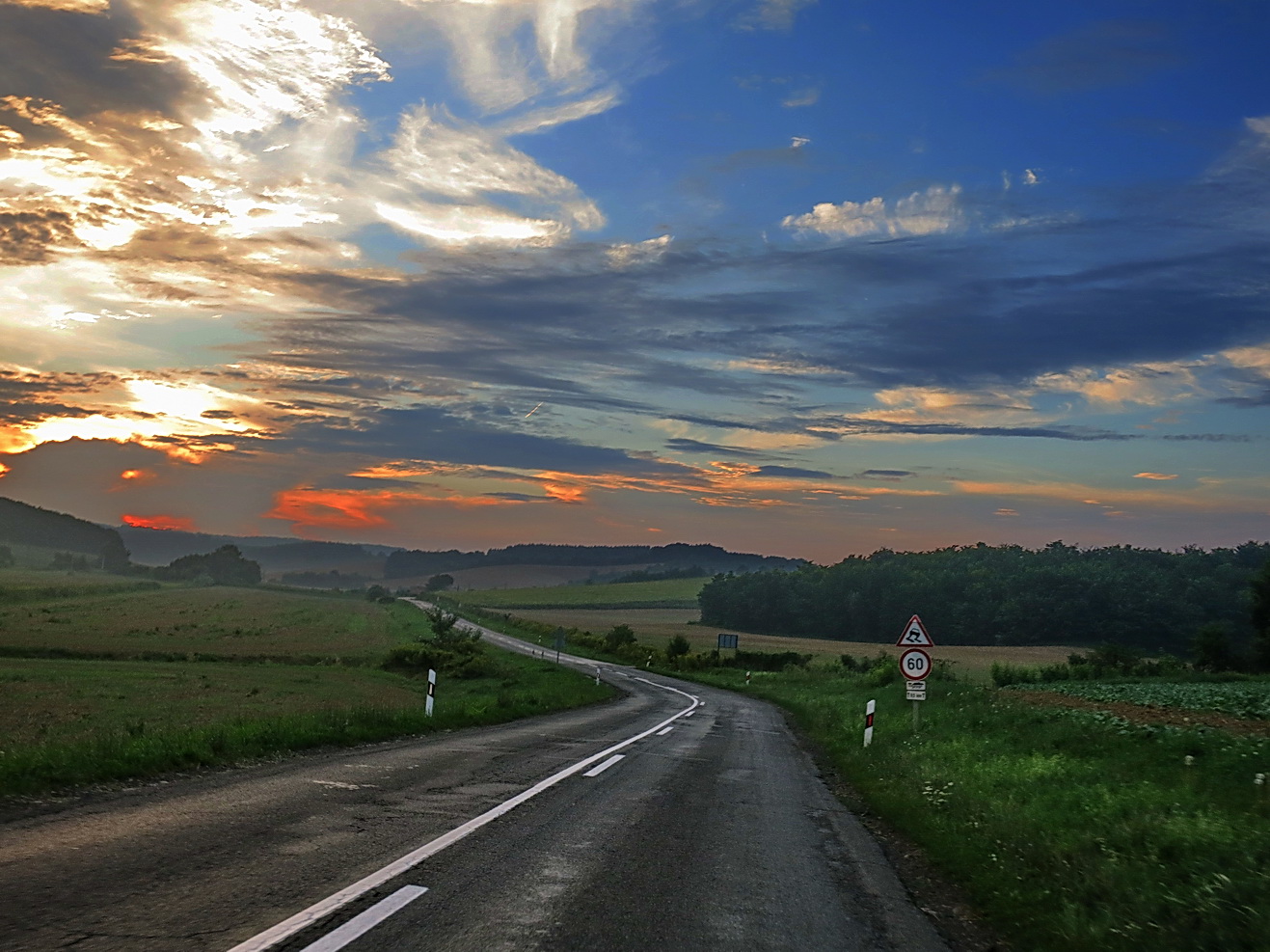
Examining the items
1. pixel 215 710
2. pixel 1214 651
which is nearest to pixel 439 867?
pixel 215 710

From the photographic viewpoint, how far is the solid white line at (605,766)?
14.0 m

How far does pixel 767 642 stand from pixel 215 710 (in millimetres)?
85669

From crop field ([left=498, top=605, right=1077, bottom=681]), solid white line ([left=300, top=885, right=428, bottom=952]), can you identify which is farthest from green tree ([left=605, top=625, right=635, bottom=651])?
solid white line ([left=300, top=885, right=428, bottom=952])

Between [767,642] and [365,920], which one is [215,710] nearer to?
[365,920]

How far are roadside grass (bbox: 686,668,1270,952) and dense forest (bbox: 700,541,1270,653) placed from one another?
267 feet

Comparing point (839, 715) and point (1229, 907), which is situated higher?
point (1229, 907)

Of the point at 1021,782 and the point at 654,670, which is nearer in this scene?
the point at 1021,782

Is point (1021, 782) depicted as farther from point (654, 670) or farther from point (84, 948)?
point (654, 670)

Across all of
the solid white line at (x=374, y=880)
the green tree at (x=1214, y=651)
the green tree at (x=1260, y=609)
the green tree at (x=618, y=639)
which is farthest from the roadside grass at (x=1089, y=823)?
the green tree at (x=618, y=639)

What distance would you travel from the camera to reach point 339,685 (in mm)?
38969

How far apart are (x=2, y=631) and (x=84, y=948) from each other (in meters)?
64.5

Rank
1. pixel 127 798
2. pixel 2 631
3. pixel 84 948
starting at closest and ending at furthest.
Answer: pixel 84 948, pixel 127 798, pixel 2 631

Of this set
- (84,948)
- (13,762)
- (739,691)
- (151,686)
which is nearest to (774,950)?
(84,948)

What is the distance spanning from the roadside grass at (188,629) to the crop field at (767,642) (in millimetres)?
28984
